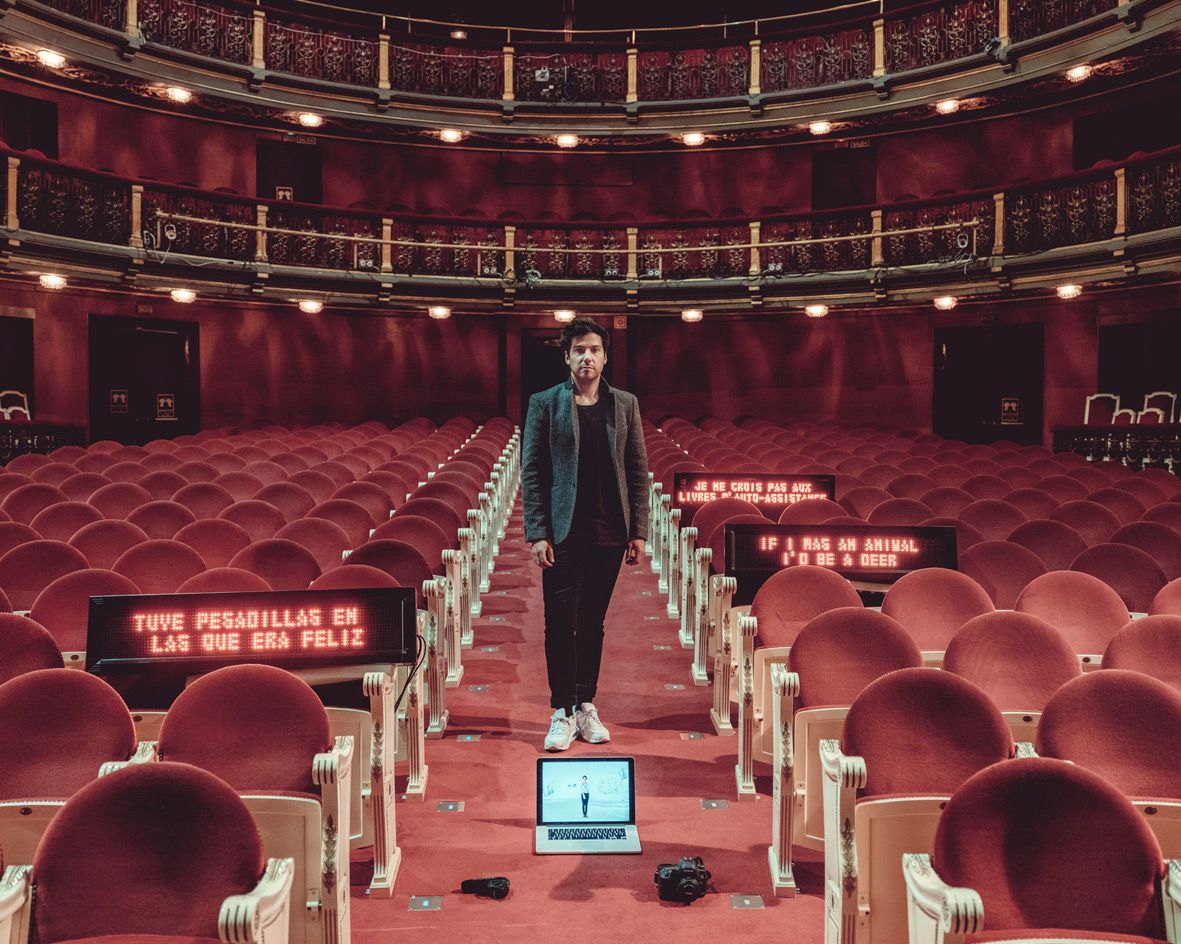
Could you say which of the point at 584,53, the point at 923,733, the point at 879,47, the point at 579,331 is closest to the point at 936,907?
the point at 923,733

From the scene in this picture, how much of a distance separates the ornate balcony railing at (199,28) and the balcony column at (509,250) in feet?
13.8

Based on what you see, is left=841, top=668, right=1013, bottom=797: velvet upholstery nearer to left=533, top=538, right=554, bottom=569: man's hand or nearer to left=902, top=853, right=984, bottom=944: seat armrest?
left=902, top=853, right=984, bottom=944: seat armrest

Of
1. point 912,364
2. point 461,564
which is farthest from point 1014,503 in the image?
point 912,364

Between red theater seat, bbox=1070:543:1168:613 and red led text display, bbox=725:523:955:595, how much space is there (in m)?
0.85

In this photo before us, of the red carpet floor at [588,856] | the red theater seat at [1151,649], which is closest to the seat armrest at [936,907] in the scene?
the red carpet floor at [588,856]

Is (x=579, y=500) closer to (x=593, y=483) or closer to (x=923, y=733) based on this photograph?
(x=593, y=483)

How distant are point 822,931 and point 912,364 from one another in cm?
1441

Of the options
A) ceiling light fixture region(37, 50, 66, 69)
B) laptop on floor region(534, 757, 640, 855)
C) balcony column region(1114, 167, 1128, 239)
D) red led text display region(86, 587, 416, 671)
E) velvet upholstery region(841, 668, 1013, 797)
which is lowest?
laptop on floor region(534, 757, 640, 855)

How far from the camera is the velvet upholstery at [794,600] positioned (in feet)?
14.6

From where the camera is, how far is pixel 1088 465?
9781 millimetres

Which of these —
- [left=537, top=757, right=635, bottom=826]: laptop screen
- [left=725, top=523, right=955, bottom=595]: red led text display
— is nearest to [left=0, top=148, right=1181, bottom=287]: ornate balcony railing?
[left=725, top=523, right=955, bottom=595]: red led text display

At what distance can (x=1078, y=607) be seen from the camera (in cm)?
443

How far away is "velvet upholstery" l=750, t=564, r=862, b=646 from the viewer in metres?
4.44

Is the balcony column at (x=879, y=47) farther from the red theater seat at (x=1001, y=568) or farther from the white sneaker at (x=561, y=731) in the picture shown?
the white sneaker at (x=561, y=731)
